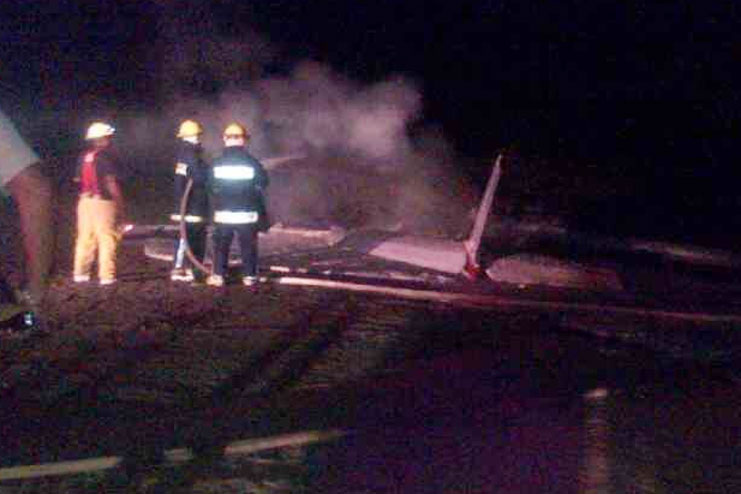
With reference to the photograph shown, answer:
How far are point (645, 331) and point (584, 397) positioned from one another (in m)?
3.69

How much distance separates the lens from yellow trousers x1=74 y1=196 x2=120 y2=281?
14.9 metres

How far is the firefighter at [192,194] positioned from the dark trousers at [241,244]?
0.29 meters

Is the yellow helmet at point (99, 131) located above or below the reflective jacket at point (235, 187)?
above

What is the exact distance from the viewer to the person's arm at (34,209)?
200 inches

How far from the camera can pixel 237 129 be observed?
1523 cm

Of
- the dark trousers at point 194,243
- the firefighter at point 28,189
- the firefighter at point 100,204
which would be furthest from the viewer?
the dark trousers at point 194,243

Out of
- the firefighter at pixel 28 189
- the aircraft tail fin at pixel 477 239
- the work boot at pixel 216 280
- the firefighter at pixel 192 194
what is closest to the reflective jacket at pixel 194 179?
the firefighter at pixel 192 194

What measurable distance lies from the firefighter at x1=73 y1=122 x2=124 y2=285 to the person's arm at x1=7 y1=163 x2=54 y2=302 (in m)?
9.57

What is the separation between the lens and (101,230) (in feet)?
48.9

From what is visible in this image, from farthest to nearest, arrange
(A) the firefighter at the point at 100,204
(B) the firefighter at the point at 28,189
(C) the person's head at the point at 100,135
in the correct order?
1. (C) the person's head at the point at 100,135
2. (A) the firefighter at the point at 100,204
3. (B) the firefighter at the point at 28,189

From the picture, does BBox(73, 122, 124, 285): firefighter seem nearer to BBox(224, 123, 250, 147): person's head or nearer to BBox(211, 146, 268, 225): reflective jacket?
BBox(211, 146, 268, 225): reflective jacket

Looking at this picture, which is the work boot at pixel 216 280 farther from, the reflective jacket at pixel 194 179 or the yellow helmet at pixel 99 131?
the yellow helmet at pixel 99 131

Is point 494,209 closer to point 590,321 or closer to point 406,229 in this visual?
point 406,229

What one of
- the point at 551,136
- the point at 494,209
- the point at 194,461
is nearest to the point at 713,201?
the point at 494,209
